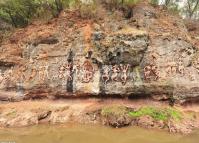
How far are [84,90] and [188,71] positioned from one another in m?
4.80

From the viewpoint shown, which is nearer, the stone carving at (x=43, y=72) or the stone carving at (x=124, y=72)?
the stone carving at (x=124, y=72)

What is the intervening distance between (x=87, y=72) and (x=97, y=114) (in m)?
2.35

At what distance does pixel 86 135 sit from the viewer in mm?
11344

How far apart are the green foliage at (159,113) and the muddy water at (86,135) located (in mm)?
870

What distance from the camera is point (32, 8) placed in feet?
60.4

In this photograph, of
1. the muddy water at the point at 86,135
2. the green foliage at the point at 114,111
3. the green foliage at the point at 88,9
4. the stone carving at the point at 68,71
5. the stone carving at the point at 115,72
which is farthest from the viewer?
the green foliage at the point at 88,9

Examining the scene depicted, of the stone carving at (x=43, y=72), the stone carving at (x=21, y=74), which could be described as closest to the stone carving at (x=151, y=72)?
the stone carving at (x=43, y=72)

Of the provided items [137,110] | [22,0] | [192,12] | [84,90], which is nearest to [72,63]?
[84,90]

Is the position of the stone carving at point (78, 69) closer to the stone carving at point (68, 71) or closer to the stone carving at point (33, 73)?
the stone carving at point (68, 71)

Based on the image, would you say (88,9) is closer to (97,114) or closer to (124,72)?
(124,72)

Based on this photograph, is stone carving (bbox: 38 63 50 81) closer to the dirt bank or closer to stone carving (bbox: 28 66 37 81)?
stone carving (bbox: 28 66 37 81)

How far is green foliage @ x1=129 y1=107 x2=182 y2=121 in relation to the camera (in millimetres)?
12648

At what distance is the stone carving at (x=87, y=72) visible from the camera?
14.8 meters

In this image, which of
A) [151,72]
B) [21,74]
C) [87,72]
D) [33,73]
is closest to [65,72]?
[87,72]
